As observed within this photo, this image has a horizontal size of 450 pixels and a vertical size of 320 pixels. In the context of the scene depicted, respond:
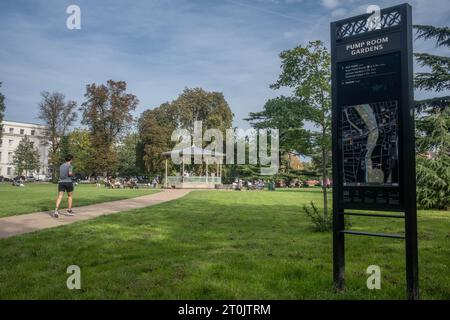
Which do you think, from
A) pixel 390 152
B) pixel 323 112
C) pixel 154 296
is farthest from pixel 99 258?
pixel 323 112

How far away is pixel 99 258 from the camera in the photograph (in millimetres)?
6051

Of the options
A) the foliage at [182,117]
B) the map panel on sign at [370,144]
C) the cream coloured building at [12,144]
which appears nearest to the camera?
the map panel on sign at [370,144]

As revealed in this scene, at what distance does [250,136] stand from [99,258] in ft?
151

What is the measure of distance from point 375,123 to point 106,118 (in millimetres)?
55896

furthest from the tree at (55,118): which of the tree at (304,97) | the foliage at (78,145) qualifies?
the tree at (304,97)

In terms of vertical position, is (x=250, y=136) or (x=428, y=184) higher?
(x=250, y=136)

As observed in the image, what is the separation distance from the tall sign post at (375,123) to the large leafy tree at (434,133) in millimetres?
14504

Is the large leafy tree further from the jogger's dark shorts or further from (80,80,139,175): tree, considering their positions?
(80,80,139,175): tree

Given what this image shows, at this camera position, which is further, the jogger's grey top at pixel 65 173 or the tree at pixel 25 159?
the tree at pixel 25 159

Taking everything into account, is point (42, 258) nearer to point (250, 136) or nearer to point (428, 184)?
point (428, 184)

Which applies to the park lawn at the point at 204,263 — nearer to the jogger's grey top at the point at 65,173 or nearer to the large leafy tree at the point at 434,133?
the jogger's grey top at the point at 65,173

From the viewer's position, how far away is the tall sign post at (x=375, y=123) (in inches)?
163

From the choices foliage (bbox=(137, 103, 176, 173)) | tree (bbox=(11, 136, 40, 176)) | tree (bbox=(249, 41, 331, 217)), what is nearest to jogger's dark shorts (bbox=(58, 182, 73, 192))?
tree (bbox=(249, 41, 331, 217))

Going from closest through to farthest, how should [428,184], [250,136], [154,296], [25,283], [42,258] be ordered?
1. [154,296]
2. [25,283]
3. [42,258]
4. [428,184]
5. [250,136]
